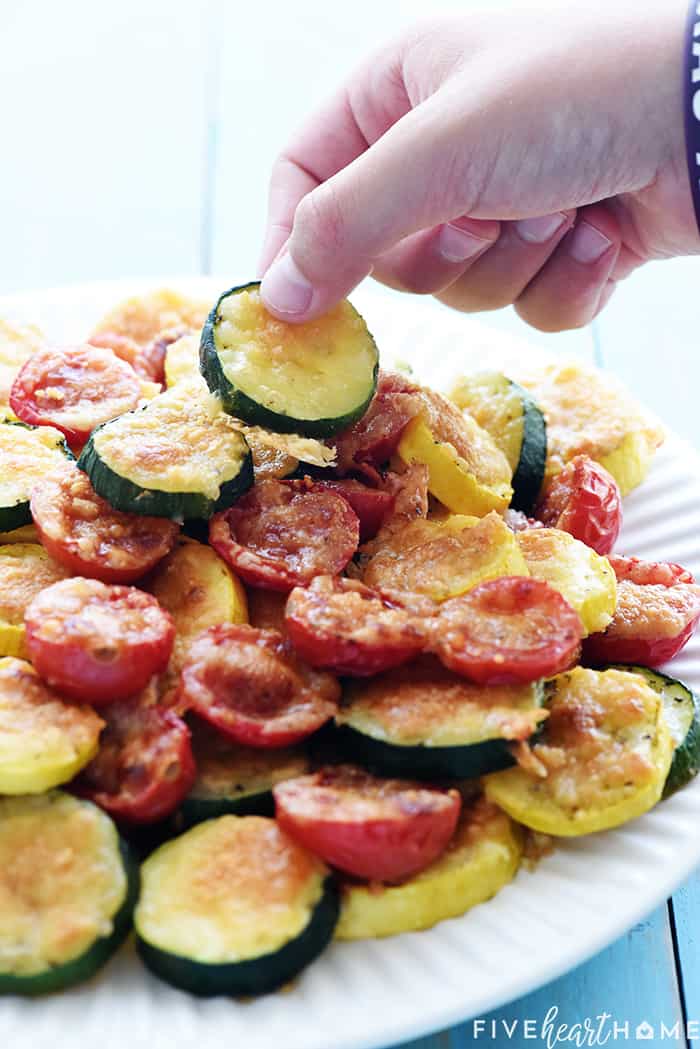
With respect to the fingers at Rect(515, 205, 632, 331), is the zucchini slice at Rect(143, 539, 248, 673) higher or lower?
lower

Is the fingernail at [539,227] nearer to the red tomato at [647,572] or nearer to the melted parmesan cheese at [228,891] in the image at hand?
the red tomato at [647,572]

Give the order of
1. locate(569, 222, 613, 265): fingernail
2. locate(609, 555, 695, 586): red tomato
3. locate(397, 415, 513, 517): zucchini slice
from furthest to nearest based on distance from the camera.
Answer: locate(569, 222, 613, 265): fingernail, locate(609, 555, 695, 586): red tomato, locate(397, 415, 513, 517): zucchini slice

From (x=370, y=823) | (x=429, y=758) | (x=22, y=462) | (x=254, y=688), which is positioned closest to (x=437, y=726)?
(x=429, y=758)

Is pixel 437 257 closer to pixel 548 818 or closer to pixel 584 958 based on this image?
pixel 548 818

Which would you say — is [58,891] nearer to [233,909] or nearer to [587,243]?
[233,909]

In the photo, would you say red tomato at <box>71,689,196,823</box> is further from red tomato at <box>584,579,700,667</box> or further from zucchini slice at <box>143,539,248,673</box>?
red tomato at <box>584,579,700,667</box>

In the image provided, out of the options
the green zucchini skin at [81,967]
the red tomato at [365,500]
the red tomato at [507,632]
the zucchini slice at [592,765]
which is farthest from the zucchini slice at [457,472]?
the green zucchini skin at [81,967]

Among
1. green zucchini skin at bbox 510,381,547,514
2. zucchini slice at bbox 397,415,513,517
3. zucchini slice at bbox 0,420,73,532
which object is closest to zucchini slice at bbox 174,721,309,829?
zucchini slice at bbox 0,420,73,532

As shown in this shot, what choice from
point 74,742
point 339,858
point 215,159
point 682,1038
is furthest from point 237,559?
point 215,159
